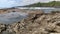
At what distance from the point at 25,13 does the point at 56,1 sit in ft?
4.42

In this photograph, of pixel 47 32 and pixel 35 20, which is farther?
pixel 35 20

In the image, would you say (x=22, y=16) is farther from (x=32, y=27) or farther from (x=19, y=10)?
(x=32, y=27)

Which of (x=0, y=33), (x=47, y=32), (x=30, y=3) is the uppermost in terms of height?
(x=30, y=3)

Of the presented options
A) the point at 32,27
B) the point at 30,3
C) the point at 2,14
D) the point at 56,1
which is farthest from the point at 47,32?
the point at 2,14

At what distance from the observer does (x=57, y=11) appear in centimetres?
439

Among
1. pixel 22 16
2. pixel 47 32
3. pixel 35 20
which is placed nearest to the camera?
pixel 47 32

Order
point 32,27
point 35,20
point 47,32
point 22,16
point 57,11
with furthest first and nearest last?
point 22,16, point 57,11, point 35,20, point 32,27, point 47,32

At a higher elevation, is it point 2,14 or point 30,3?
point 30,3

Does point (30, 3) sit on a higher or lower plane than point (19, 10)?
higher

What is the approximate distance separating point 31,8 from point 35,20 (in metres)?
0.56

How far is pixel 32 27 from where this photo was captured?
11.6 feet

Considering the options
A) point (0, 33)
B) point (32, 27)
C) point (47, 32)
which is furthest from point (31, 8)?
point (47, 32)

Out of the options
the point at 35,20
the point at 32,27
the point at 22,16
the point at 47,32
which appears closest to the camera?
the point at 47,32

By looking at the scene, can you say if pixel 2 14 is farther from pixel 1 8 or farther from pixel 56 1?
pixel 56 1
